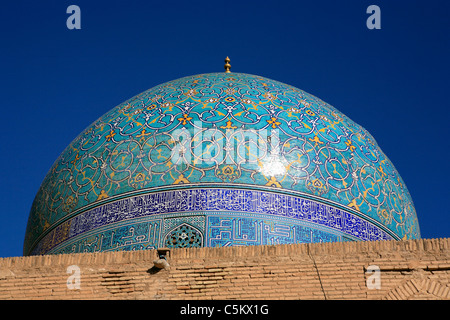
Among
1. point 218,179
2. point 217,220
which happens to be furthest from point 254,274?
point 218,179

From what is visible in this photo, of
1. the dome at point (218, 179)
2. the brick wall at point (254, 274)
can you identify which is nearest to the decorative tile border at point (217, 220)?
the dome at point (218, 179)

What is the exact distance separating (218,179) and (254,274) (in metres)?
2.13

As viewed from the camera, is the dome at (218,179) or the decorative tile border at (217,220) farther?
the dome at (218,179)

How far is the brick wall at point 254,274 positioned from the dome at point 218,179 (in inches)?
59.8

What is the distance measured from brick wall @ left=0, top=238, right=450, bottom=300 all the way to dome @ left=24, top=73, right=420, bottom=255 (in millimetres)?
1518

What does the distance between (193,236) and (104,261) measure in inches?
61.8

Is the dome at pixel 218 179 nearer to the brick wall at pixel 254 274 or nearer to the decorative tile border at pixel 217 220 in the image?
the decorative tile border at pixel 217 220

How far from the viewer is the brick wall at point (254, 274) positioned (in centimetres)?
526

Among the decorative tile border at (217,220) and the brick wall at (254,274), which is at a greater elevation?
the decorative tile border at (217,220)

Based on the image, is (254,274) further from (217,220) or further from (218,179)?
(218,179)

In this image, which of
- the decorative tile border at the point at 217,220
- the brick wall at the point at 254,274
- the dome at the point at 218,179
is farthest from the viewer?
the dome at the point at 218,179

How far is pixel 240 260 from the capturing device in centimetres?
550
